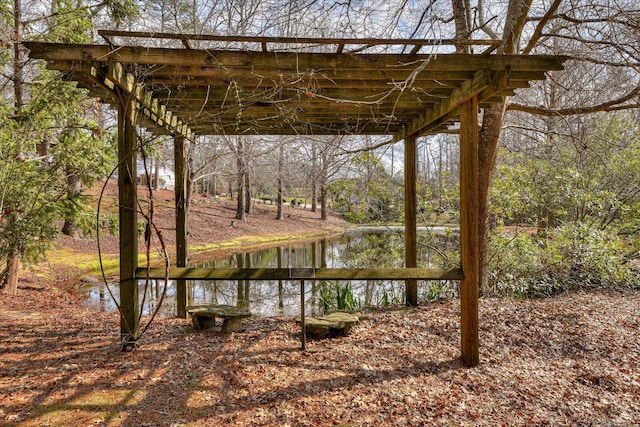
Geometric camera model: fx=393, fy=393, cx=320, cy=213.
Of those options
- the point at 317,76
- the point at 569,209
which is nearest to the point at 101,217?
the point at 317,76

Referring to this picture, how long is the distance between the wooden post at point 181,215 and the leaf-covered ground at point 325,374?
49 centimetres

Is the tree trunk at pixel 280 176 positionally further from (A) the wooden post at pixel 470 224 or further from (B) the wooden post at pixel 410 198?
(A) the wooden post at pixel 470 224

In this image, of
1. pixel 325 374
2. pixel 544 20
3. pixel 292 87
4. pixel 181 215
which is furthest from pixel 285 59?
pixel 544 20

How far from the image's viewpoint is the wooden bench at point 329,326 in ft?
15.2

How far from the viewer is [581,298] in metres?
6.91

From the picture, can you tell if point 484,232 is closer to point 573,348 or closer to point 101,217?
point 573,348

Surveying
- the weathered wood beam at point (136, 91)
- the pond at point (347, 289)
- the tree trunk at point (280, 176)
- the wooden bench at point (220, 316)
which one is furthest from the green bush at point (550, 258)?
the tree trunk at point (280, 176)

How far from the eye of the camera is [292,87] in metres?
4.13

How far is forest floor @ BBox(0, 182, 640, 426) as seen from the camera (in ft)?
10.0

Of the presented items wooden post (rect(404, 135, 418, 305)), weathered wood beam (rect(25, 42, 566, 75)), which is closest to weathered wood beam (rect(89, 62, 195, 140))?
weathered wood beam (rect(25, 42, 566, 75))

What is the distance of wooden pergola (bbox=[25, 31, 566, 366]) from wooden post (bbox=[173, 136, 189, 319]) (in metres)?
0.75

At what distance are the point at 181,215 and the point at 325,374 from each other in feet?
11.2

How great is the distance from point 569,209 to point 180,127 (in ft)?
27.9

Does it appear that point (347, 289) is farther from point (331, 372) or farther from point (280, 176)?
point (280, 176)
